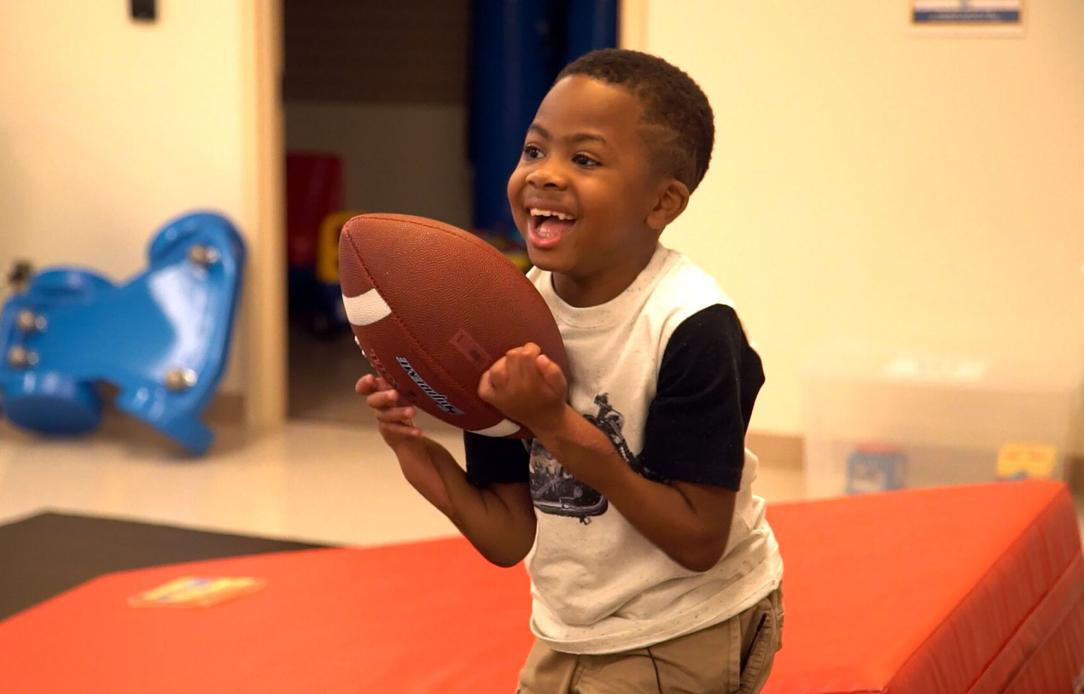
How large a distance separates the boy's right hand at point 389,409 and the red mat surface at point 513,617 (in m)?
0.65

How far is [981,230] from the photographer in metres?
3.83

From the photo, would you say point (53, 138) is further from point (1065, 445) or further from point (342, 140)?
point (1065, 445)

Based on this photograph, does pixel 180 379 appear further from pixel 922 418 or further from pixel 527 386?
pixel 527 386

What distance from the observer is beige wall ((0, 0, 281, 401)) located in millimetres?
4562

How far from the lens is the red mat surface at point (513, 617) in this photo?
74.6 inches

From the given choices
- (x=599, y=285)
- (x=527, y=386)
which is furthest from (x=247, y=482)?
(x=527, y=386)

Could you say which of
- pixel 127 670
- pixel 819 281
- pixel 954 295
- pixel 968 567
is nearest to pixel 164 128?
pixel 819 281

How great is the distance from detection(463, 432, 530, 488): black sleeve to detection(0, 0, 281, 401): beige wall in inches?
130

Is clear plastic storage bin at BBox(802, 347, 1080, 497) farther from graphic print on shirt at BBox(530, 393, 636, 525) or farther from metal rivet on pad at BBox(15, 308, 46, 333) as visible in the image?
graphic print on shirt at BBox(530, 393, 636, 525)

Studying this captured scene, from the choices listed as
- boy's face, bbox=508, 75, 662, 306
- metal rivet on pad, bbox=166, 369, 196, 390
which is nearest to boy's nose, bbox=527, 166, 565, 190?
boy's face, bbox=508, 75, 662, 306

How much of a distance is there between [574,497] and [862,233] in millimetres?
2805

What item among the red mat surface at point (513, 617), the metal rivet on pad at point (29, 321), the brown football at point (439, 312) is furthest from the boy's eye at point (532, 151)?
the metal rivet on pad at point (29, 321)

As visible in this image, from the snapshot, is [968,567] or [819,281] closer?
[968,567]

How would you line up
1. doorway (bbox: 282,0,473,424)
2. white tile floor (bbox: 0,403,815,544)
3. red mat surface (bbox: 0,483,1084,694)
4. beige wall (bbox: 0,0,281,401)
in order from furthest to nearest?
doorway (bbox: 282,0,473,424) < beige wall (bbox: 0,0,281,401) < white tile floor (bbox: 0,403,815,544) < red mat surface (bbox: 0,483,1084,694)
